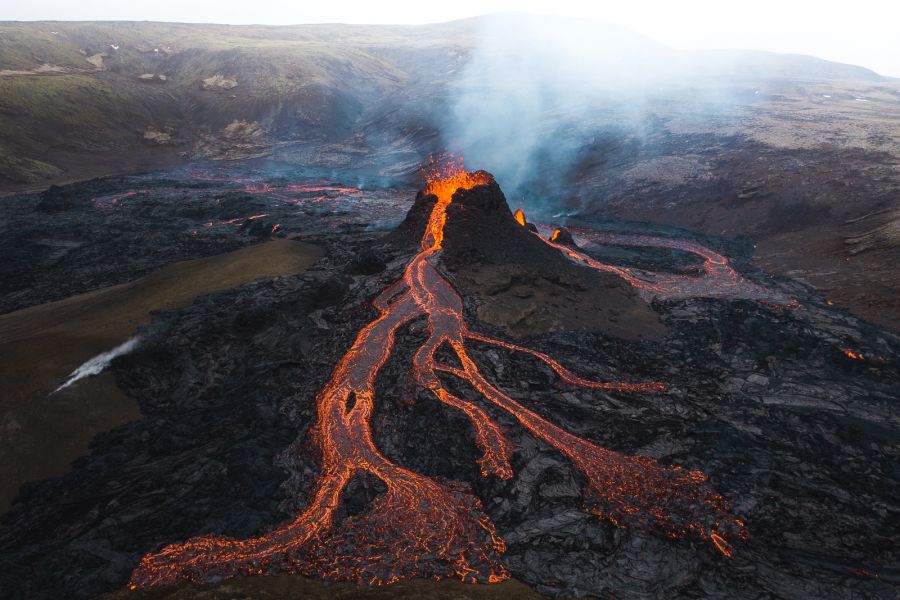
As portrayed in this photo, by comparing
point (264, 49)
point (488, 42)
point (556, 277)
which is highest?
point (488, 42)

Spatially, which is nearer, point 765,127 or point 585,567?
point 585,567

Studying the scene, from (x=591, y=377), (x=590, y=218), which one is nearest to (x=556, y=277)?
(x=591, y=377)

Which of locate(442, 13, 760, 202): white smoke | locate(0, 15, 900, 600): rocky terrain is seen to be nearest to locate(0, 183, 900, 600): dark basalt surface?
locate(0, 15, 900, 600): rocky terrain

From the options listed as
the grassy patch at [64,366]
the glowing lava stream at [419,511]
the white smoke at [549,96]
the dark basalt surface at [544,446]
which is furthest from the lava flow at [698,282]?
the white smoke at [549,96]

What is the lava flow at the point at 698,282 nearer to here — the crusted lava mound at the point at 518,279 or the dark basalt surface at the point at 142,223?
the crusted lava mound at the point at 518,279

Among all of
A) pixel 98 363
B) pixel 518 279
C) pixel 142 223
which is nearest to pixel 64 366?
pixel 98 363

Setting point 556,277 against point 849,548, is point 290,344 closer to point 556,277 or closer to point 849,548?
point 556,277
